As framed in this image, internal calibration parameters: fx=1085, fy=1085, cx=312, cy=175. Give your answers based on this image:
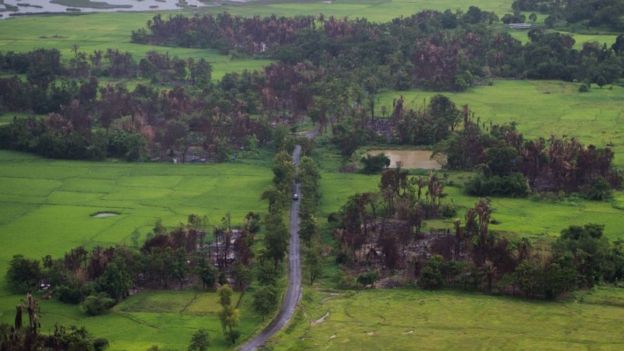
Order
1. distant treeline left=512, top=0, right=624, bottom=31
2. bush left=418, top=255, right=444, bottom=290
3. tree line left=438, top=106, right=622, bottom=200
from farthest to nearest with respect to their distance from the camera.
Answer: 1. distant treeline left=512, top=0, right=624, bottom=31
2. tree line left=438, top=106, right=622, bottom=200
3. bush left=418, top=255, right=444, bottom=290

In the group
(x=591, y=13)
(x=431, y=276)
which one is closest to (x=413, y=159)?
(x=431, y=276)

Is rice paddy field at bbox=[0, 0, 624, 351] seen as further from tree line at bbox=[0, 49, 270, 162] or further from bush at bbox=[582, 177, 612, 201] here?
tree line at bbox=[0, 49, 270, 162]

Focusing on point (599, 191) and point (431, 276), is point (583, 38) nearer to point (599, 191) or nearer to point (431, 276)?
point (599, 191)

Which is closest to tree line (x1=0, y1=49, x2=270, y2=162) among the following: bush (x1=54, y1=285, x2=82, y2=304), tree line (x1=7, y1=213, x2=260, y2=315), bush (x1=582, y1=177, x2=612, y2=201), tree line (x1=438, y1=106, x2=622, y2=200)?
tree line (x1=438, y1=106, x2=622, y2=200)

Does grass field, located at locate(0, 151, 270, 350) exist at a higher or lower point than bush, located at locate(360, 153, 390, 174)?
lower

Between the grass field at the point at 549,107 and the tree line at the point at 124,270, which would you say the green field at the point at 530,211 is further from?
the tree line at the point at 124,270

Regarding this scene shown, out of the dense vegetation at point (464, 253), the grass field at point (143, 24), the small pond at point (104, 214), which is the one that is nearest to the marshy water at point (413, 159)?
the dense vegetation at point (464, 253)

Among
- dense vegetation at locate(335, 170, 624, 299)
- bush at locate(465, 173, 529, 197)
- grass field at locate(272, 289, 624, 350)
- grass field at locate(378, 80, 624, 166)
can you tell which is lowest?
grass field at locate(272, 289, 624, 350)
